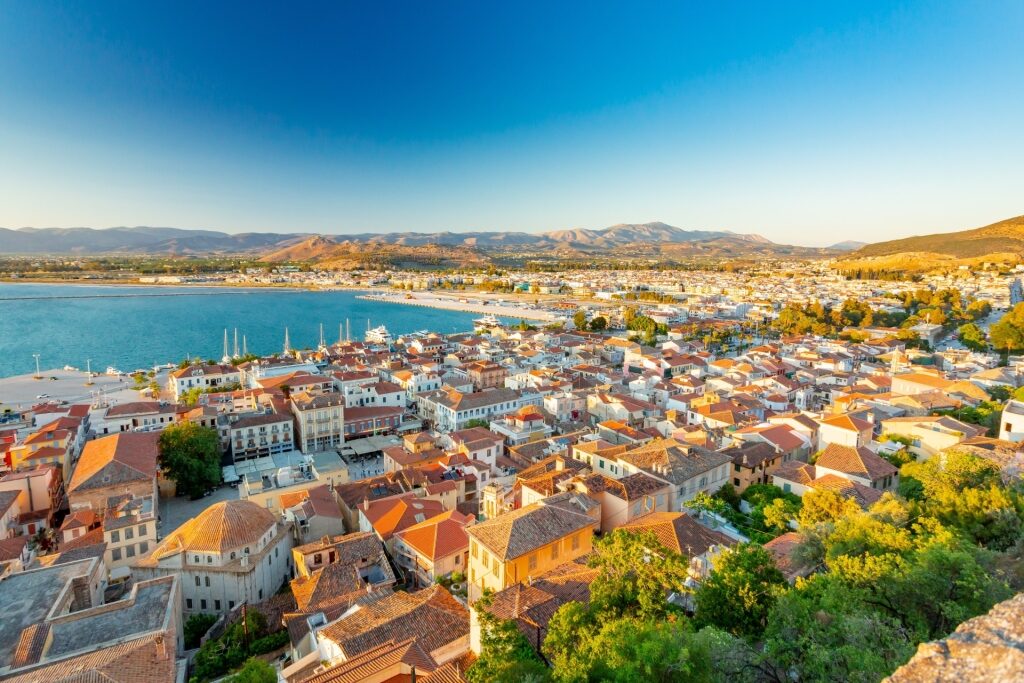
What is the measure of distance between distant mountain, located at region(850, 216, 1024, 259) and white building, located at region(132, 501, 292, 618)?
120120 mm

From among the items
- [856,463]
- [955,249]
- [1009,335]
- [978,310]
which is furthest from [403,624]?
[955,249]

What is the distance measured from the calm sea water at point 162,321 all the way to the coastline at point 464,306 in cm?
168

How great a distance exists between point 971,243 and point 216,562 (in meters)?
137

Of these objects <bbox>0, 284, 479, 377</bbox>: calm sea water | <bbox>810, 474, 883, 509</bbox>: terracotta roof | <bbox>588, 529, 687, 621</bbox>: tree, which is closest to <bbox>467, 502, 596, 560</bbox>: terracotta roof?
<bbox>588, 529, 687, 621</bbox>: tree

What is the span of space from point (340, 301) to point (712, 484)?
275 feet

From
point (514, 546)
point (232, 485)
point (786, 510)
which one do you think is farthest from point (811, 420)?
point (232, 485)

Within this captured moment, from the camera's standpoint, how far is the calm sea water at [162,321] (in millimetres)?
47906

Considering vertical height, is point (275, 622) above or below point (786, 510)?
below

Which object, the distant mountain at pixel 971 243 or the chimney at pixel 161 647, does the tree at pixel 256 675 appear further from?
the distant mountain at pixel 971 243

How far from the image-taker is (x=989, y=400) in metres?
21.5

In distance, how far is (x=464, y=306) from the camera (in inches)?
3162

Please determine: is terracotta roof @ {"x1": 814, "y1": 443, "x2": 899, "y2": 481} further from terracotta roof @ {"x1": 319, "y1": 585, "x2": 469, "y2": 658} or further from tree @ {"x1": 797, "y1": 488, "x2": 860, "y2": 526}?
terracotta roof @ {"x1": 319, "y1": 585, "x2": 469, "y2": 658}

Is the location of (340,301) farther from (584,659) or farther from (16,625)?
(584,659)

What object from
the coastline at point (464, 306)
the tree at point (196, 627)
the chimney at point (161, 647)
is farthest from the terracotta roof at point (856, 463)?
the coastline at point (464, 306)
